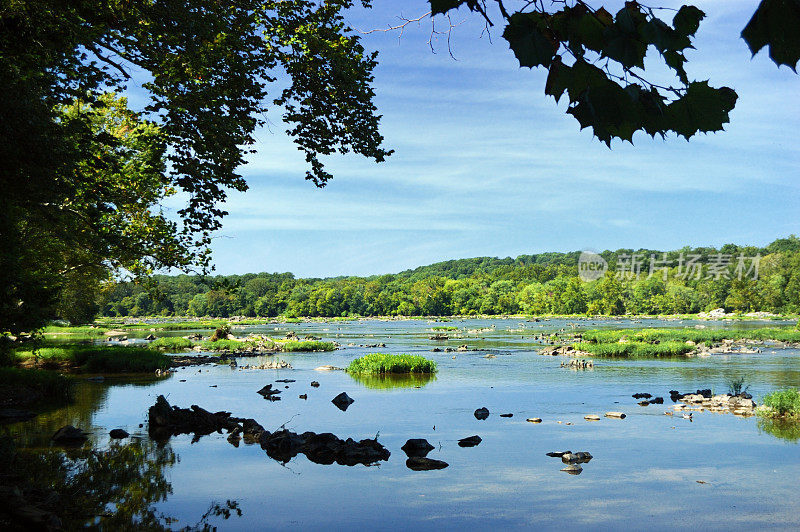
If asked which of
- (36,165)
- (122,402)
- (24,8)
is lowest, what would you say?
(122,402)

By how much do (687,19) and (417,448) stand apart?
17.4m

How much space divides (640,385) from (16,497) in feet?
100

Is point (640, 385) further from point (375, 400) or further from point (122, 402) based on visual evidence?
point (122, 402)

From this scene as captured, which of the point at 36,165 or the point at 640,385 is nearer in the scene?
the point at 36,165

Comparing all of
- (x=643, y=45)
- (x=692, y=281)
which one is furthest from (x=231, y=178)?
(x=692, y=281)

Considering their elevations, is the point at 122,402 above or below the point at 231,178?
below

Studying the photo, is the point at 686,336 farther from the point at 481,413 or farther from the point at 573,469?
the point at 573,469

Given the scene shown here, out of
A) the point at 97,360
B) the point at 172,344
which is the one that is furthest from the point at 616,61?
the point at 172,344

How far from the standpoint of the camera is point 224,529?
12.6m

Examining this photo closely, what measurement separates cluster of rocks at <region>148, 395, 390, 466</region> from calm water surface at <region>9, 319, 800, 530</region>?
53 centimetres

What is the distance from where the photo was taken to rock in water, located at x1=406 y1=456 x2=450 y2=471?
691 inches

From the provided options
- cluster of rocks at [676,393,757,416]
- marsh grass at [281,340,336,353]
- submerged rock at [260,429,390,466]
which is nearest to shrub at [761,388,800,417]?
cluster of rocks at [676,393,757,416]

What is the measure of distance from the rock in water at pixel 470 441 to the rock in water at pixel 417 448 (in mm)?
1316

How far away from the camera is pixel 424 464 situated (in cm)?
1773
